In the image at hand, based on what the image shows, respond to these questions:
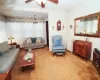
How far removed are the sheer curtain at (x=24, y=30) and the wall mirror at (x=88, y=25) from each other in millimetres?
2996

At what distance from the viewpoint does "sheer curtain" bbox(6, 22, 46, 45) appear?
5679mm

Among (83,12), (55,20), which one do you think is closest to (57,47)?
(55,20)

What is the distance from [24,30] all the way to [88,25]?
170 inches

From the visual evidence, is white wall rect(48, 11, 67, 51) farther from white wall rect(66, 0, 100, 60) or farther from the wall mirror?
the wall mirror

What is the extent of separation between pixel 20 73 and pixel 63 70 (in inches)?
54.0

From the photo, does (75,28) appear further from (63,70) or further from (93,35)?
(63,70)

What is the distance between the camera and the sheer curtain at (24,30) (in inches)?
224

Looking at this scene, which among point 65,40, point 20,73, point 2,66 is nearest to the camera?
point 2,66

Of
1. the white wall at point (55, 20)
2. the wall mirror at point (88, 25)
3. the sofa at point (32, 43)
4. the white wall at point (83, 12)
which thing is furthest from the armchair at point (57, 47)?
the sofa at point (32, 43)

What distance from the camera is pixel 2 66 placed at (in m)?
2.16

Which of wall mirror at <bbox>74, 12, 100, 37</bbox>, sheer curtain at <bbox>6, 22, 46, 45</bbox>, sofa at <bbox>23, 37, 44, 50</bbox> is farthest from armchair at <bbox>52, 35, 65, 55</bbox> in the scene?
sheer curtain at <bbox>6, 22, 46, 45</bbox>

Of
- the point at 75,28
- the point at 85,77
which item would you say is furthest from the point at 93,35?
the point at 85,77

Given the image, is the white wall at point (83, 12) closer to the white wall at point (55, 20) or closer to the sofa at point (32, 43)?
the white wall at point (55, 20)

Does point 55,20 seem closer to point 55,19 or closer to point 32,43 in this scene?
point 55,19
